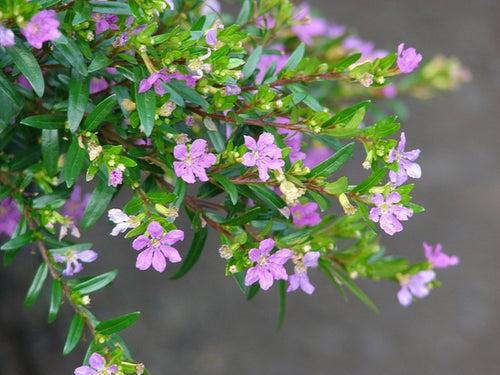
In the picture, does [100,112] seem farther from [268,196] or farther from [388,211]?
[388,211]

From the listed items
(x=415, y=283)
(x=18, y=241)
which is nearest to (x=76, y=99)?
(x=18, y=241)

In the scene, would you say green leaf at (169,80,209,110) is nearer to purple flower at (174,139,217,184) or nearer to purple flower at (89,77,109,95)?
purple flower at (174,139,217,184)

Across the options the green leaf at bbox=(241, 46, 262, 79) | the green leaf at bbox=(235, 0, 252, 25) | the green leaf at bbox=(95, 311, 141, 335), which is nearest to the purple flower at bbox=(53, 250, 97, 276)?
the green leaf at bbox=(95, 311, 141, 335)

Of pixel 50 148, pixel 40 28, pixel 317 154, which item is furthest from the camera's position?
pixel 317 154

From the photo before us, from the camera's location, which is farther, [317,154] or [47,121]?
[317,154]

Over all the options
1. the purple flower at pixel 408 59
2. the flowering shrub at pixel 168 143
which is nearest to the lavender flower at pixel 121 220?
the flowering shrub at pixel 168 143

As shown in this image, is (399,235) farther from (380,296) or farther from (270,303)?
(270,303)

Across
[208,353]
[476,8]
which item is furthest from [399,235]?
[476,8]
